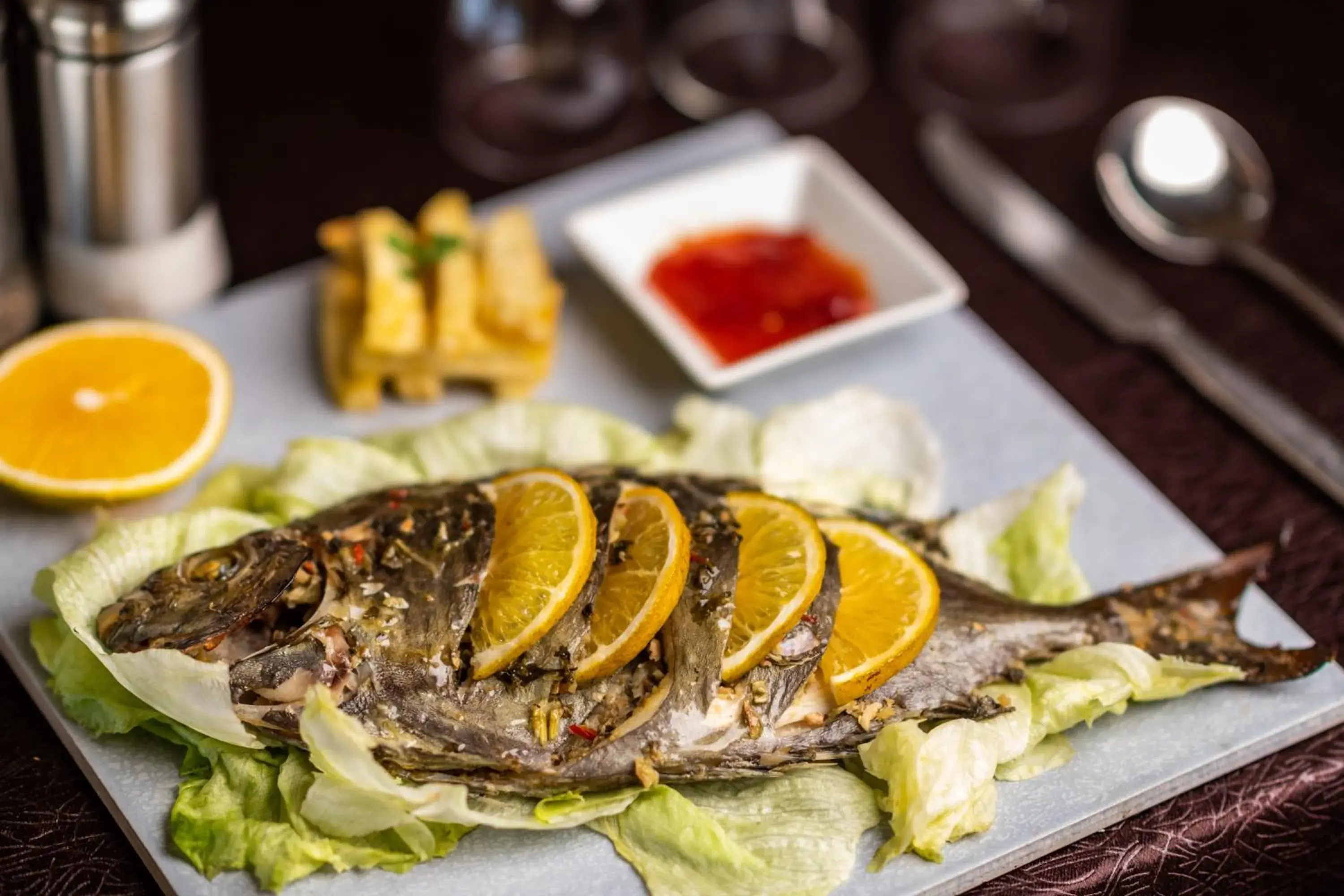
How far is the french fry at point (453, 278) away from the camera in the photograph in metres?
4.08

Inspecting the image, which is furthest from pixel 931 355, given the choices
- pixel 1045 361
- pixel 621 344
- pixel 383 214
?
pixel 383 214

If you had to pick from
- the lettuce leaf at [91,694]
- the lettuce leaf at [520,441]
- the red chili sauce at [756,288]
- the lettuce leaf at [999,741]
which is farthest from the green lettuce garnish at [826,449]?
the lettuce leaf at [91,694]

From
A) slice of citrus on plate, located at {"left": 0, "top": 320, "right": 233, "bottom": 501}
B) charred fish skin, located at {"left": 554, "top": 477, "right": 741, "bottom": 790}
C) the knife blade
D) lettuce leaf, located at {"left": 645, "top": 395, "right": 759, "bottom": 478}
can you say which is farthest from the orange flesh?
Result: the knife blade

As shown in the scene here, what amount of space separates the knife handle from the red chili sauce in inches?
38.2

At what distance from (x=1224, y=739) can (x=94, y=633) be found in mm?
2533

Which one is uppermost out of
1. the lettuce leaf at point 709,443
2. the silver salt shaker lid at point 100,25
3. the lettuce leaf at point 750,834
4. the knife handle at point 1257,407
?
the silver salt shaker lid at point 100,25

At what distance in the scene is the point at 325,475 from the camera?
387 cm

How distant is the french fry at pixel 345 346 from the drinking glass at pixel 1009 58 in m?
2.41

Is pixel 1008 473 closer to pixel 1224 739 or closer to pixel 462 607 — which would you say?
pixel 1224 739

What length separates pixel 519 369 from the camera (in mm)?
4172

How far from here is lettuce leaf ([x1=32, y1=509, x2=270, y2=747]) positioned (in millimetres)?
3066

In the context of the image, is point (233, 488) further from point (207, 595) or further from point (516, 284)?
point (516, 284)

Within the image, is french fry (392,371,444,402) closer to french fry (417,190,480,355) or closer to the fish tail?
french fry (417,190,480,355)

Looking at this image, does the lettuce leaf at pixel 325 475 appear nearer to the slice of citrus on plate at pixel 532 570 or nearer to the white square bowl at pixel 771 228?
the slice of citrus on plate at pixel 532 570
